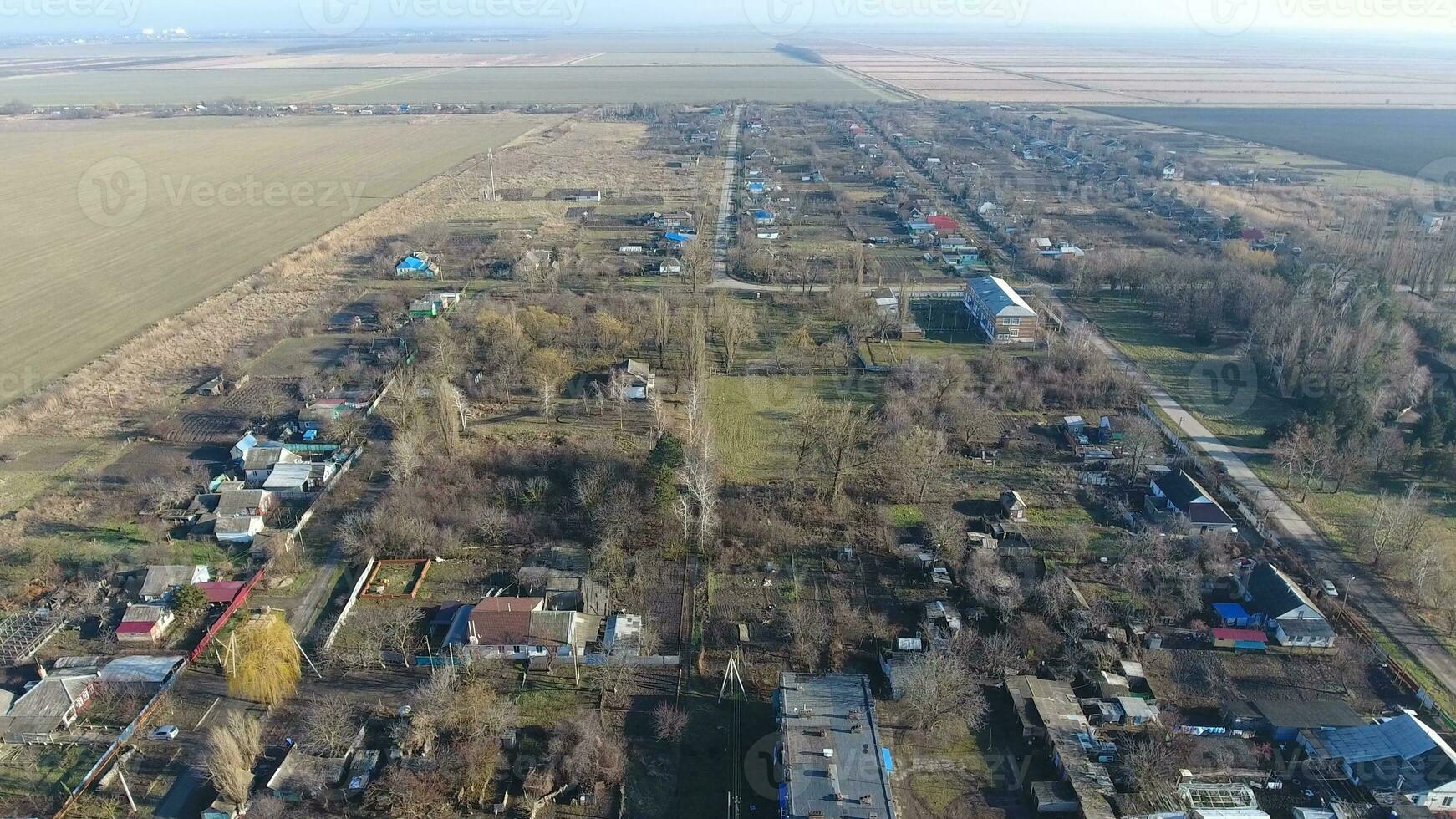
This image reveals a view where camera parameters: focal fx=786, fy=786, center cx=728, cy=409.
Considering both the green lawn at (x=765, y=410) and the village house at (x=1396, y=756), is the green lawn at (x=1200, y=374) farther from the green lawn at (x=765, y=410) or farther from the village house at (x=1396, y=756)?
the village house at (x=1396, y=756)

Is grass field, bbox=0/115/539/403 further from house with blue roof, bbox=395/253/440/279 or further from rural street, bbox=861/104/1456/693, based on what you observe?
rural street, bbox=861/104/1456/693

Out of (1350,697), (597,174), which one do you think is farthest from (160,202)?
(1350,697)

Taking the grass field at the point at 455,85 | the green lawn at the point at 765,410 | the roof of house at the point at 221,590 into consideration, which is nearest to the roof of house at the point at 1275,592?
the green lawn at the point at 765,410

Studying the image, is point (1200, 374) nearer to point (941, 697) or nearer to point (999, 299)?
point (999, 299)

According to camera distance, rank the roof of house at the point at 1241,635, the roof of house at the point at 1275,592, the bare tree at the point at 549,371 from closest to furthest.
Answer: the roof of house at the point at 1241,635, the roof of house at the point at 1275,592, the bare tree at the point at 549,371

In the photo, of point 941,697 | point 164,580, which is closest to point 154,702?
point 164,580

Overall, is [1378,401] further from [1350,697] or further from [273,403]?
[273,403]
